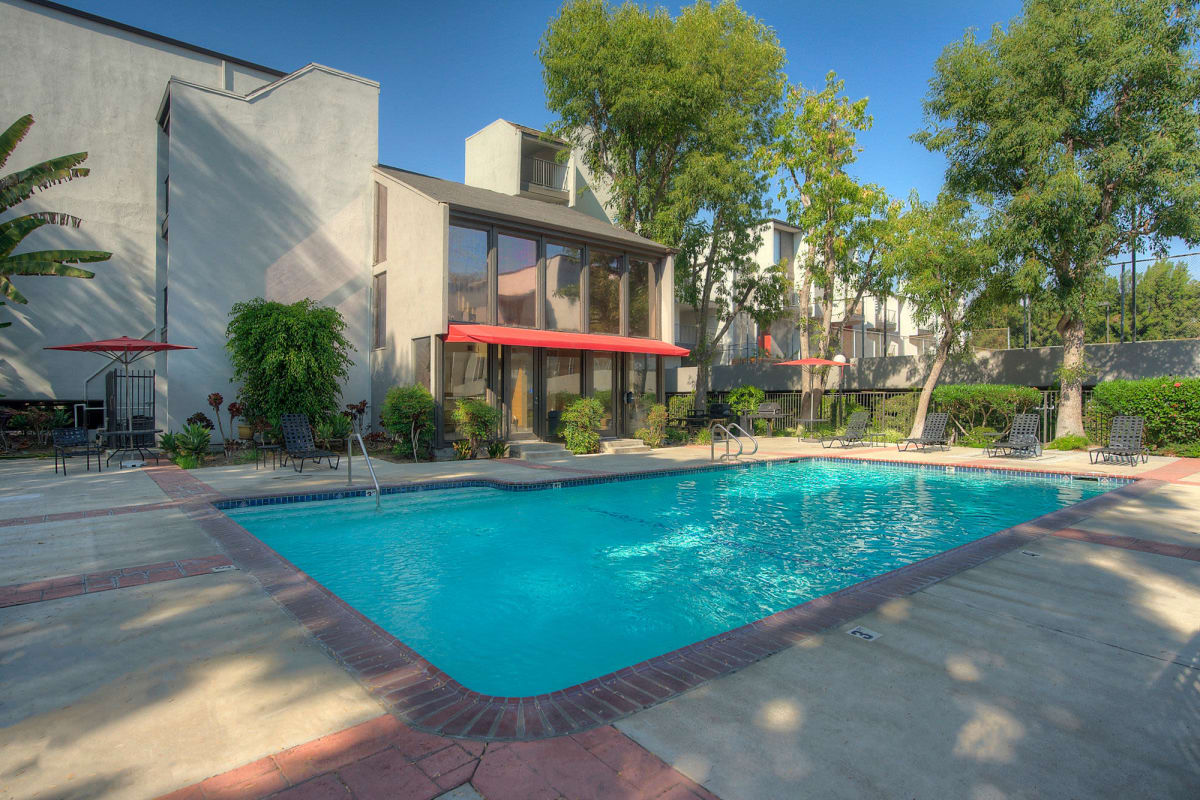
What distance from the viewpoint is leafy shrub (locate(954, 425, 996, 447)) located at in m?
17.7

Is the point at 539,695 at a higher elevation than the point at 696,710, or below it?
below

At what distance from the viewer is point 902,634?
409cm

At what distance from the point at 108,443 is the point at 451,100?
14.6 m

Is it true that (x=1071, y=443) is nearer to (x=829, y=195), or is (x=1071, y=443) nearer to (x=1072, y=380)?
(x=1072, y=380)

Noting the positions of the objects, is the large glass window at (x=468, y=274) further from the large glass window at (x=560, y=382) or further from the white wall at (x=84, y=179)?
the white wall at (x=84, y=179)

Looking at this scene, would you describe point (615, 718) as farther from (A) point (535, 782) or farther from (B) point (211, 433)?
(B) point (211, 433)

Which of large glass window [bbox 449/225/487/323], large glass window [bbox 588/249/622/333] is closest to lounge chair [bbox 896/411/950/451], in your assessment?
large glass window [bbox 588/249/622/333]

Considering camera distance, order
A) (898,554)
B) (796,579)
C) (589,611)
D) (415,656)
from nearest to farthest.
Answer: (415,656)
(589,611)
(796,579)
(898,554)

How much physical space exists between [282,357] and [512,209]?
744cm

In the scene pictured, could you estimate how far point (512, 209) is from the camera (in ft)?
55.2

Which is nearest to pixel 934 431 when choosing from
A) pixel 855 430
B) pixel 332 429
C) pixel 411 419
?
pixel 855 430

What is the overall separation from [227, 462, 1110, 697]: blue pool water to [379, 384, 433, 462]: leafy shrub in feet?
12.9

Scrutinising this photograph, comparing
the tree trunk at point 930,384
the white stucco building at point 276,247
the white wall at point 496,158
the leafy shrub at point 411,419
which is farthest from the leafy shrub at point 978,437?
the white wall at point 496,158

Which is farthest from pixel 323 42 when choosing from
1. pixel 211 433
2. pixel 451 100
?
pixel 211 433
